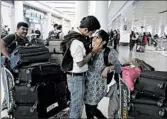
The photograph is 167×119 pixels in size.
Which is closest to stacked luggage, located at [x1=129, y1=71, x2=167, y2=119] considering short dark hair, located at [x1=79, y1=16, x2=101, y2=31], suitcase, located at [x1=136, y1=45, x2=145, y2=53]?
short dark hair, located at [x1=79, y1=16, x2=101, y2=31]

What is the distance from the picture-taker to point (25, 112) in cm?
292

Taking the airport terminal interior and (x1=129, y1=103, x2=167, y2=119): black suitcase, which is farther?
the airport terminal interior

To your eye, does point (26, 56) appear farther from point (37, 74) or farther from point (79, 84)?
point (79, 84)

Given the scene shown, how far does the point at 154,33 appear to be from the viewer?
467 cm

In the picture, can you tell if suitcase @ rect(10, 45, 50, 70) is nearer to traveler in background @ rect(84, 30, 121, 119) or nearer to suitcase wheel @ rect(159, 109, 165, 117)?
traveler in background @ rect(84, 30, 121, 119)

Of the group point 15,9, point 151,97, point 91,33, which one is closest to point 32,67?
point 91,33

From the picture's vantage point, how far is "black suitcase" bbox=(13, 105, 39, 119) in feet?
9.41

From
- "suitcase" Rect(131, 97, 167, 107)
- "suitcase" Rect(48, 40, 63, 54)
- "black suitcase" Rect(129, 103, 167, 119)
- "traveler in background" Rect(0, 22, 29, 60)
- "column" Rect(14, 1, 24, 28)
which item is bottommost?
"black suitcase" Rect(129, 103, 167, 119)

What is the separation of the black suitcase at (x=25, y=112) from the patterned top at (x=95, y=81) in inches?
23.8

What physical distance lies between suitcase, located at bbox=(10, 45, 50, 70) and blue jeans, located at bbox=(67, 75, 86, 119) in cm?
61

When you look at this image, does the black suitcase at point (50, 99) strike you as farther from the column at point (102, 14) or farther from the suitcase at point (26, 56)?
the column at point (102, 14)

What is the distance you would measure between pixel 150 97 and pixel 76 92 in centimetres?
73

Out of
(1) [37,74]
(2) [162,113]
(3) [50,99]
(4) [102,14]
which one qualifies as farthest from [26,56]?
(4) [102,14]

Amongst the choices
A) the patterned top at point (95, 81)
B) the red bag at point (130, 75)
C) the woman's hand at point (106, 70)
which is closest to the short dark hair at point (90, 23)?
the patterned top at point (95, 81)
